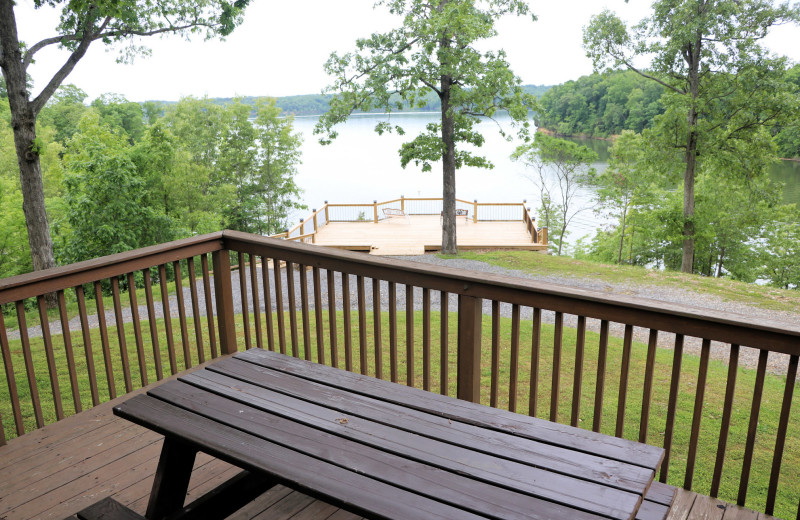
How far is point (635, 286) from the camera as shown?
13.5m

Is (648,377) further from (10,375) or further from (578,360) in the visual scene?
(10,375)

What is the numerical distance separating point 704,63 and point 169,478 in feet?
70.9

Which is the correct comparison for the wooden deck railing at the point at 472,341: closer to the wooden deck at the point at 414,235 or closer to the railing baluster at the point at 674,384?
the railing baluster at the point at 674,384

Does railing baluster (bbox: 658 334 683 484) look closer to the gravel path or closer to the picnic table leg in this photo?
the picnic table leg

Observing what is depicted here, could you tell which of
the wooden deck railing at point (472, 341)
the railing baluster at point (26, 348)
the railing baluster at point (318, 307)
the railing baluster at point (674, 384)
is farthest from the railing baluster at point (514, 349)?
the railing baluster at point (26, 348)

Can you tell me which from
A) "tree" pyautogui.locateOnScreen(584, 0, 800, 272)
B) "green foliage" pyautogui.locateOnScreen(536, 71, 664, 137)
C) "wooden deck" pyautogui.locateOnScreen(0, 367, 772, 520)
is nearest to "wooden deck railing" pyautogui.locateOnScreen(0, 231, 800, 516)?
"wooden deck" pyautogui.locateOnScreen(0, 367, 772, 520)

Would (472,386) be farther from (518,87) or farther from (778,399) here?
(518,87)

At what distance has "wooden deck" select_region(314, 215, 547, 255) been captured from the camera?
61.5 feet

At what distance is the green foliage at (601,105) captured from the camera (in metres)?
33.1

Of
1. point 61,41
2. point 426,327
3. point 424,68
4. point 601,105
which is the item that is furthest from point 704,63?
point 601,105

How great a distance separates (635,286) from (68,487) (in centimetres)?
1321

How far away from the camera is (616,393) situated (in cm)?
701

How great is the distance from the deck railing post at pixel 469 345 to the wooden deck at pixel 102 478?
0.90m

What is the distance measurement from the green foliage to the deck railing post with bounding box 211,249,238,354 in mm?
32851
